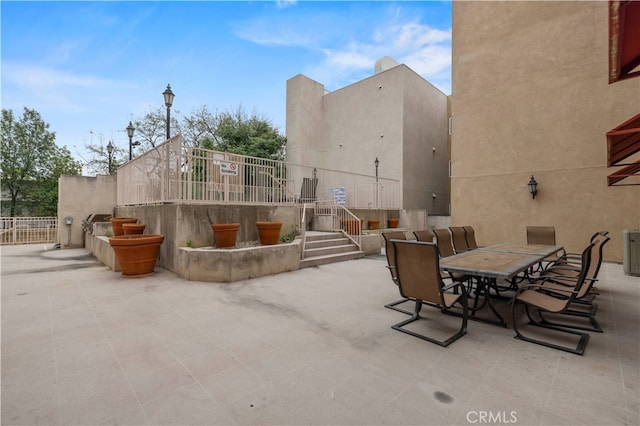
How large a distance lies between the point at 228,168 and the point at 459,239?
219 inches

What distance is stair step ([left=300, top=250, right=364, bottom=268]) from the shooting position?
6.32 m

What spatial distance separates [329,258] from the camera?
6.86 metres

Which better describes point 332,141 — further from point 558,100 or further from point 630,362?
point 630,362

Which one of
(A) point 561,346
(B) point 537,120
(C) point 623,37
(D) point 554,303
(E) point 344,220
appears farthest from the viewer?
(E) point 344,220

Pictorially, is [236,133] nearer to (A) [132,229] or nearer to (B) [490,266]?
(A) [132,229]

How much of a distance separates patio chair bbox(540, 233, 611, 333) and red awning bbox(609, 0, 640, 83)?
1692 mm

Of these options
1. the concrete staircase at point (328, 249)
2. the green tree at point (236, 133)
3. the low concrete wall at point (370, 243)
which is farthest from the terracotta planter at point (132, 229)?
the green tree at point (236, 133)

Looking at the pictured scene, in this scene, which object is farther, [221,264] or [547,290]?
[221,264]

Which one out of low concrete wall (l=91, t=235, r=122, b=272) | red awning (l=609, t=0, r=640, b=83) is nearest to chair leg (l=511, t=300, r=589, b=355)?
red awning (l=609, t=0, r=640, b=83)

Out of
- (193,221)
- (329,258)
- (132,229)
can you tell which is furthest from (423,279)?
(132,229)

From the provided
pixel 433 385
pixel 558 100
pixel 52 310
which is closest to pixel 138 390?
pixel 433 385

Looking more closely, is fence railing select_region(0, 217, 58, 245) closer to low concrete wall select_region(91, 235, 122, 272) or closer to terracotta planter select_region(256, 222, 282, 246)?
low concrete wall select_region(91, 235, 122, 272)

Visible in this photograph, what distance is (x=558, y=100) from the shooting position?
7684 mm

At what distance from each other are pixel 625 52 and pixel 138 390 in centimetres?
444
